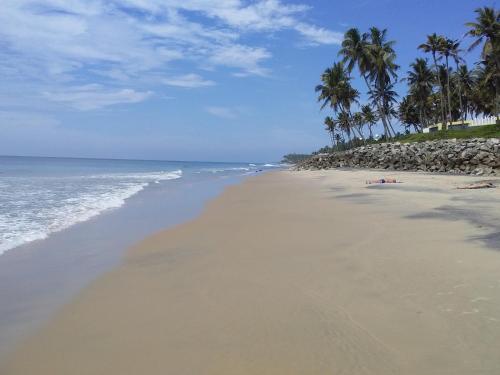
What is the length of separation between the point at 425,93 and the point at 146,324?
60284 mm

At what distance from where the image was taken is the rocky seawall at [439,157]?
81.7 feet

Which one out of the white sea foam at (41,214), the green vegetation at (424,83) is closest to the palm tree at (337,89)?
the green vegetation at (424,83)

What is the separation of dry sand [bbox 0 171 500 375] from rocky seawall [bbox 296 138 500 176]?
62.7 feet

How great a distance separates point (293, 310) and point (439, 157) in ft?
90.6

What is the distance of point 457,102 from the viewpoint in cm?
6338

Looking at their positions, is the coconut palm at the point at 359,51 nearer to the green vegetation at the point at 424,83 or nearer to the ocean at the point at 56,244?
the green vegetation at the point at 424,83

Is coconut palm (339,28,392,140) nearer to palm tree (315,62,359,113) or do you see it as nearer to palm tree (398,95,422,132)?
palm tree (315,62,359,113)

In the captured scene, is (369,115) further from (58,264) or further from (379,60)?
(58,264)

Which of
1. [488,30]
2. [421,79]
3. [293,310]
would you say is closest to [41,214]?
[293,310]

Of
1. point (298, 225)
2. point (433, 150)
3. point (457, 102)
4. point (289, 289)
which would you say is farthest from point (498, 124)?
point (289, 289)

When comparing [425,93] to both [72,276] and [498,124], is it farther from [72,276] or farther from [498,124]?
[72,276]

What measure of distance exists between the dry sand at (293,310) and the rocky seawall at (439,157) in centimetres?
1911

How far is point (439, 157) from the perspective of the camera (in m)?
28.8

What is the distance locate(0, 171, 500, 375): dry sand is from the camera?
3387 millimetres
